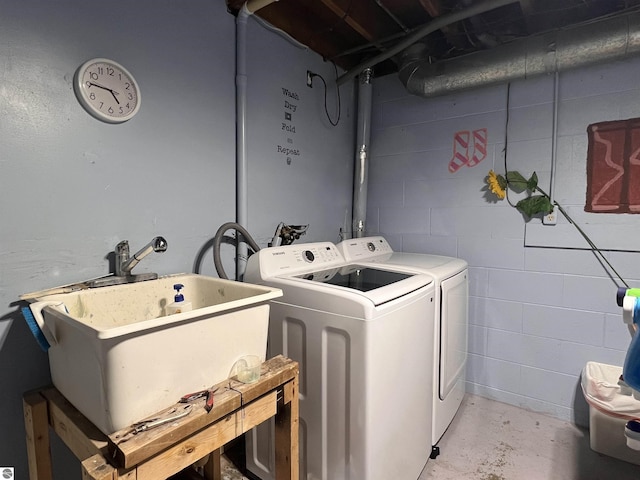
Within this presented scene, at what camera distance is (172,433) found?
78 cm

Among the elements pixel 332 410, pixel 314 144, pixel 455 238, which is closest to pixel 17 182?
pixel 332 410

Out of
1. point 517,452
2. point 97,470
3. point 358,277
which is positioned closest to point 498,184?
point 358,277

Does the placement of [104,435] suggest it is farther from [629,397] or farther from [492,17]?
[492,17]

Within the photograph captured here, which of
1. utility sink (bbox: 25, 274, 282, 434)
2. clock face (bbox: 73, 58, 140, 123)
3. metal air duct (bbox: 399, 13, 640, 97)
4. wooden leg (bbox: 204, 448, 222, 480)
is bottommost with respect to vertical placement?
wooden leg (bbox: 204, 448, 222, 480)

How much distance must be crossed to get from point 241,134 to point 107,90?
2.02 feet

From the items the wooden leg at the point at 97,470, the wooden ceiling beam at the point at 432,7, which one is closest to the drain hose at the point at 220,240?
the wooden leg at the point at 97,470

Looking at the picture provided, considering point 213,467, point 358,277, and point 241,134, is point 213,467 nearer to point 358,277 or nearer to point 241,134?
point 358,277

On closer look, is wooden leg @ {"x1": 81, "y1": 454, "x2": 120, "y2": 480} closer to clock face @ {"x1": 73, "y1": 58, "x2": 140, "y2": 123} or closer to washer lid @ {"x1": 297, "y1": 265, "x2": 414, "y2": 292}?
washer lid @ {"x1": 297, "y1": 265, "x2": 414, "y2": 292}

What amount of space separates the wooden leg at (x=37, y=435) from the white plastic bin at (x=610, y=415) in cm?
237

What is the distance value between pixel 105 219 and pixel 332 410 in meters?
1.14

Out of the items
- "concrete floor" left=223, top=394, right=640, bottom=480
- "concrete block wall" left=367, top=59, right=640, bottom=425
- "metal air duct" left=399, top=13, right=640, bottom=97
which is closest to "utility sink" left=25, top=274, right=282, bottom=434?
"concrete floor" left=223, top=394, right=640, bottom=480

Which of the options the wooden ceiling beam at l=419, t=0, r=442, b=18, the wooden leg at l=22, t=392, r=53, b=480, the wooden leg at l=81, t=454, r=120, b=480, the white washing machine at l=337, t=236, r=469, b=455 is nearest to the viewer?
the wooden leg at l=81, t=454, r=120, b=480

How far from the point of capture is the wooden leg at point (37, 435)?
987 mm

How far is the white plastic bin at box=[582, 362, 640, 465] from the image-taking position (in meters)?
1.68
